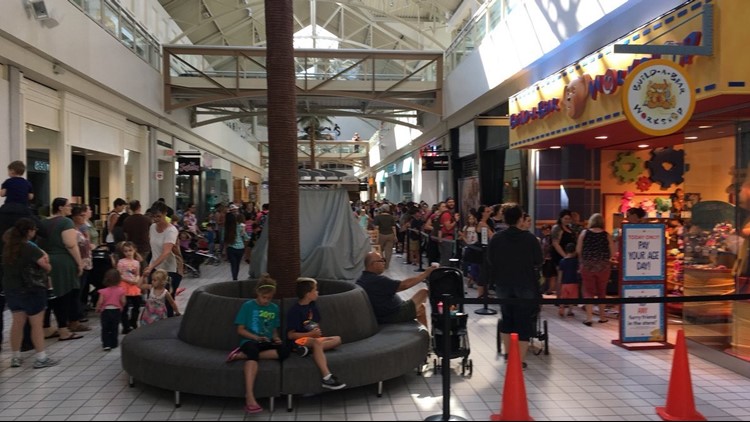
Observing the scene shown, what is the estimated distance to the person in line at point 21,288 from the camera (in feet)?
19.3

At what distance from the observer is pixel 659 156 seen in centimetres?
1120

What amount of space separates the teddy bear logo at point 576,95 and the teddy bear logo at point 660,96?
230cm

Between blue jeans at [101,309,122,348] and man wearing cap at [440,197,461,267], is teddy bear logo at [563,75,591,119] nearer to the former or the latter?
man wearing cap at [440,197,461,267]

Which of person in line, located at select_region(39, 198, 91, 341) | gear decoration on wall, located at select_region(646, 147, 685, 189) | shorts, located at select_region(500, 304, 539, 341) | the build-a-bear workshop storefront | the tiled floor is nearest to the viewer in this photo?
the tiled floor

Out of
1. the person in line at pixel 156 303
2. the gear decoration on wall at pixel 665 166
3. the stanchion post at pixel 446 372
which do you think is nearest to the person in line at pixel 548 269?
the gear decoration on wall at pixel 665 166

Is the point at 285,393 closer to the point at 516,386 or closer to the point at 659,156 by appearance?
the point at 516,386

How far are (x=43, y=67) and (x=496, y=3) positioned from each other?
9.32 metres

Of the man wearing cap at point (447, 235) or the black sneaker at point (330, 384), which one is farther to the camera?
the man wearing cap at point (447, 235)

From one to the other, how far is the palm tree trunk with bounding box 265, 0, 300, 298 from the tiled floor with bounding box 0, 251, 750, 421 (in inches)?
55.1

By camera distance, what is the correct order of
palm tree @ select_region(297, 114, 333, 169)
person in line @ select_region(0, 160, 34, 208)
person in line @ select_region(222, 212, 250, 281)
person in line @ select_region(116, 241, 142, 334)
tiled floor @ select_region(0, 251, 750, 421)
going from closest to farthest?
tiled floor @ select_region(0, 251, 750, 421) → person in line @ select_region(0, 160, 34, 208) → person in line @ select_region(116, 241, 142, 334) → person in line @ select_region(222, 212, 250, 281) → palm tree @ select_region(297, 114, 333, 169)

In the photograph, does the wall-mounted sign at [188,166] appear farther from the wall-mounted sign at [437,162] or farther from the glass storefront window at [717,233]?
the glass storefront window at [717,233]

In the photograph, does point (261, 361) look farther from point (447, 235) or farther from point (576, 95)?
point (447, 235)

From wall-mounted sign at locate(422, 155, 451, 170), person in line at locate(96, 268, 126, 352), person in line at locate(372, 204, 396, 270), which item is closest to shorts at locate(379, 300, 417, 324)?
person in line at locate(96, 268, 126, 352)

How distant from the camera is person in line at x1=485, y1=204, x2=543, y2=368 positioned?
20.0 feet
